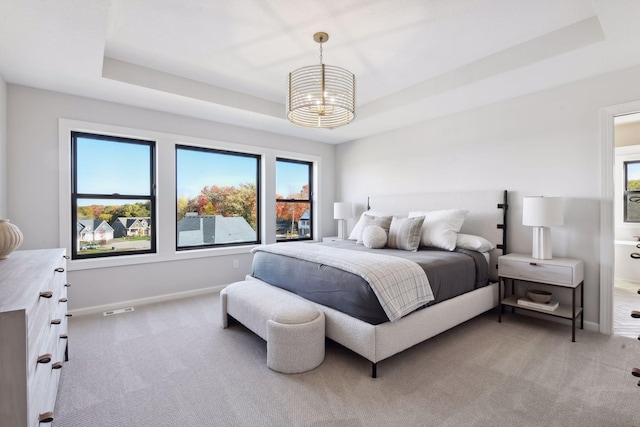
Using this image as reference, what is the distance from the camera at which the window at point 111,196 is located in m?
3.41

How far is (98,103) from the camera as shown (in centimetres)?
340

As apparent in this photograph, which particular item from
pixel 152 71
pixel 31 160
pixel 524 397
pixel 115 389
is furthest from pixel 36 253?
pixel 524 397

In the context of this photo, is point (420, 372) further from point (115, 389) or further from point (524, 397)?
point (115, 389)

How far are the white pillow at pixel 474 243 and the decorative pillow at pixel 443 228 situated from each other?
0.33 ft

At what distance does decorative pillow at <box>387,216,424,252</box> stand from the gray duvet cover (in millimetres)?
106

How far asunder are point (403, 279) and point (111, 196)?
342cm

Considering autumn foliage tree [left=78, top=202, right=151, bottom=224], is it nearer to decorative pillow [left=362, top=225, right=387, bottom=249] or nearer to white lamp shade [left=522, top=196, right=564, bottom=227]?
decorative pillow [left=362, top=225, right=387, bottom=249]

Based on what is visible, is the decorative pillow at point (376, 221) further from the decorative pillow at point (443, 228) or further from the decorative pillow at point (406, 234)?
the decorative pillow at point (443, 228)

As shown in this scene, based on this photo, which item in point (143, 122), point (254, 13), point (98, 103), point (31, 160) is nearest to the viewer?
point (254, 13)

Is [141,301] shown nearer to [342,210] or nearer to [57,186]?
[57,186]

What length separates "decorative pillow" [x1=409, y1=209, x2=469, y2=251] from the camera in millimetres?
3291

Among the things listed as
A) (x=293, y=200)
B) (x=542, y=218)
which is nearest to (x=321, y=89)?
(x=542, y=218)

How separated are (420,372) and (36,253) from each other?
279 centimetres

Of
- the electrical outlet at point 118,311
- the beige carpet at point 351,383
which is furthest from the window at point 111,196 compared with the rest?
the beige carpet at point 351,383
